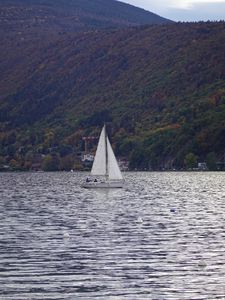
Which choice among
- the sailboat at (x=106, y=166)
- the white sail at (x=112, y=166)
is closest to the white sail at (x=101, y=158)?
the sailboat at (x=106, y=166)

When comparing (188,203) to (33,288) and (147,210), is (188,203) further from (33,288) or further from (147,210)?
(33,288)

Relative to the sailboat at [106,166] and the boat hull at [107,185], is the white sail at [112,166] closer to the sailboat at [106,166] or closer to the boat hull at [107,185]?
the sailboat at [106,166]

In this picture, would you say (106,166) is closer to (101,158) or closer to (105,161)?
(105,161)

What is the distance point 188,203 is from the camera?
87000 mm

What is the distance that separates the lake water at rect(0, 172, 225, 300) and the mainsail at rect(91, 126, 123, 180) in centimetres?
4351

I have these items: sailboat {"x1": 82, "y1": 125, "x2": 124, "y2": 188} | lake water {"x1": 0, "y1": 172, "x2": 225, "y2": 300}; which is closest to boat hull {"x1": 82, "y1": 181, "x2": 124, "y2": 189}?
sailboat {"x1": 82, "y1": 125, "x2": 124, "y2": 188}

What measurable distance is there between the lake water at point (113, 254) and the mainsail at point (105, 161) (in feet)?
143

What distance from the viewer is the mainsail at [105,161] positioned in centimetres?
11906

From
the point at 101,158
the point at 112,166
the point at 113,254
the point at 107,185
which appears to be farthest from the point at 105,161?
the point at 113,254

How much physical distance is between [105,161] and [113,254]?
253 ft

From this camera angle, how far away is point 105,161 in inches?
4732

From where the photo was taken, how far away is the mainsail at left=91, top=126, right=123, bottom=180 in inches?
4688

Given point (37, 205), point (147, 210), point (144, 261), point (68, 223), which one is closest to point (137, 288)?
point (144, 261)

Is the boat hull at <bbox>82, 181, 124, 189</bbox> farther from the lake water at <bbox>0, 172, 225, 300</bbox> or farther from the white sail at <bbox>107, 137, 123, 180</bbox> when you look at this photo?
the lake water at <bbox>0, 172, 225, 300</bbox>
